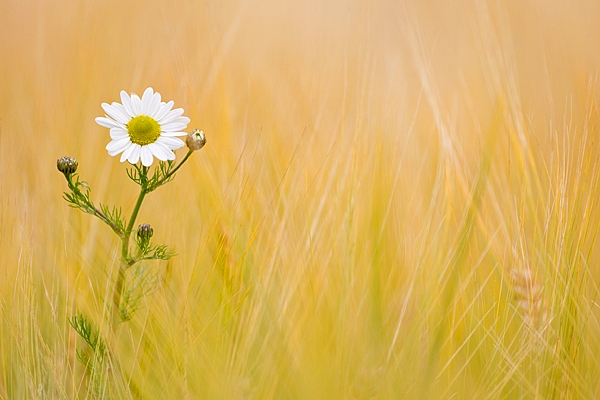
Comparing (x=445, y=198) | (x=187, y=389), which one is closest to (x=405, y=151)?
(x=445, y=198)

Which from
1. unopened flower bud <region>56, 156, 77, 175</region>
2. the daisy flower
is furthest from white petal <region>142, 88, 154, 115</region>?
unopened flower bud <region>56, 156, 77, 175</region>

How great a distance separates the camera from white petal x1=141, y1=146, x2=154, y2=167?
800 mm

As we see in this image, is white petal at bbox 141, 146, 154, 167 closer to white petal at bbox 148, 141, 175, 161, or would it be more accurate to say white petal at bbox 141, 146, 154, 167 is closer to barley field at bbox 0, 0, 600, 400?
white petal at bbox 148, 141, 175, 161

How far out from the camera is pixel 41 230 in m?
1.04

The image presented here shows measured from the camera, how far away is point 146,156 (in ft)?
2.67

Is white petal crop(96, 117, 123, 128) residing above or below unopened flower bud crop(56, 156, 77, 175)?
above

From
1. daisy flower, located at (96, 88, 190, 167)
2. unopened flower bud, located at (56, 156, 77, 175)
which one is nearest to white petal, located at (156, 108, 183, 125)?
daisy flower, located at (96, 88, 190, 167)

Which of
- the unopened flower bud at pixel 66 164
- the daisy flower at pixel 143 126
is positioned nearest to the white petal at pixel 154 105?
the daisy flower at pixel 143 126

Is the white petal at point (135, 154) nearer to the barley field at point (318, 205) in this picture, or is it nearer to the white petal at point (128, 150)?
the white petal at point (128, 150)

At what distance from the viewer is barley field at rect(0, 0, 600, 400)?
88 centimetres

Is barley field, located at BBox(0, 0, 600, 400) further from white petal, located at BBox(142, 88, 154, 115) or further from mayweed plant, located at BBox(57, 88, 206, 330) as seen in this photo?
white petal, located at BBox(142, 88, 154, 115)

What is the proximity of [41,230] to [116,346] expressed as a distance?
0.90 feet

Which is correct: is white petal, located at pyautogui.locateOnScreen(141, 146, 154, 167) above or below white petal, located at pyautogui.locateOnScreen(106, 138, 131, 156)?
below

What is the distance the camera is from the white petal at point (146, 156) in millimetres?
800
